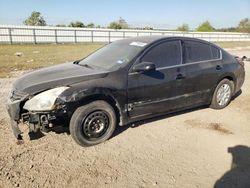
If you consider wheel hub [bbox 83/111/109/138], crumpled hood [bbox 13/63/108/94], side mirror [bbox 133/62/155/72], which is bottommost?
wheel hub [bbox 83/111/109/138]

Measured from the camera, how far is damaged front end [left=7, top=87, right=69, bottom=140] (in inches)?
142

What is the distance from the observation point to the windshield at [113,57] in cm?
445

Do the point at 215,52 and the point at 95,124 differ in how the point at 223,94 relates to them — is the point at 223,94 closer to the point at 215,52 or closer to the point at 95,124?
the point at 215,52

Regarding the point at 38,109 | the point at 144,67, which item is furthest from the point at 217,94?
the point at 38,109

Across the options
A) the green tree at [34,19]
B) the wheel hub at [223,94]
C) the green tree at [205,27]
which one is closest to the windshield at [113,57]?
the wheel hub at [223,94]

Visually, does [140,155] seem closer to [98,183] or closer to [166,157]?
[166,157]

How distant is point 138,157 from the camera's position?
3.74 m

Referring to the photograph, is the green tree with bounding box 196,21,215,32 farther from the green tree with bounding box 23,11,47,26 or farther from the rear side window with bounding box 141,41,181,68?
the rear side window with bounding box 141,41,181,68

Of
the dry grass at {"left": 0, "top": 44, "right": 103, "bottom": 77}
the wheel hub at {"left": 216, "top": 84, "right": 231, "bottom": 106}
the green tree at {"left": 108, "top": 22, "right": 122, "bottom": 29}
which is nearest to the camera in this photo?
the wheel hub at {"left": 216, "top": 84, "right": 231, "bottom": 106}

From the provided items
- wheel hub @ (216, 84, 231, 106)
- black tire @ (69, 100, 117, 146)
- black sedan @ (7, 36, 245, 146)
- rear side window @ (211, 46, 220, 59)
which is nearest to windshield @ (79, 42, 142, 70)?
black sedan @ (7, 36, 245, 146)

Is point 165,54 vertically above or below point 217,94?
above

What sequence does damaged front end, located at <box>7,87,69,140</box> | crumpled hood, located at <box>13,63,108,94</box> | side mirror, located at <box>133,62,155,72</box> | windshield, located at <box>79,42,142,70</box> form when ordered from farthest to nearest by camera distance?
windshield, located at <box>79,42,142,70</box> < side mirror, located at <box>133,62,155,72</box> < crumpled hood, located at <box>13,63,108,94</box> < damaged front end, located at <box>7,87,69,140</box>

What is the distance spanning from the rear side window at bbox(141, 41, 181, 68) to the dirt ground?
1158 mm

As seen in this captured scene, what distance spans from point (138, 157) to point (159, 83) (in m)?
1.44
